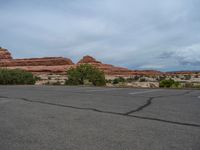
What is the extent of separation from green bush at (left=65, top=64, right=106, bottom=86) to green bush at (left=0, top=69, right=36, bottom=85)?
4966 mm

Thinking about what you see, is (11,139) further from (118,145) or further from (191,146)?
(191,146)

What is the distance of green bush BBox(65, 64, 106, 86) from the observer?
2748cm

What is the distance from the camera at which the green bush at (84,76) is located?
90.2 ft

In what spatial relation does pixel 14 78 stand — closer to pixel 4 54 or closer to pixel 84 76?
pixel 84 76

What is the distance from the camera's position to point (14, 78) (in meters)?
27.6

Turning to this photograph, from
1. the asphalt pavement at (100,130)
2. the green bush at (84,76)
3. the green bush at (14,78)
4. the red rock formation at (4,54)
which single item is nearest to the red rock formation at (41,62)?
the red rock formation at (4,54)

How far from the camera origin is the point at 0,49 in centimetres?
11869

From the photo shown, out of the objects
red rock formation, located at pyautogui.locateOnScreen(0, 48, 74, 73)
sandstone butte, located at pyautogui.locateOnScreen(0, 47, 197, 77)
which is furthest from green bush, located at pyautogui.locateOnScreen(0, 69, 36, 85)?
red rock formation, located at pyautogui.locateOnScreen(0, 48, 74, 73)

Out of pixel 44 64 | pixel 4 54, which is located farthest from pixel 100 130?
pixel 4 54

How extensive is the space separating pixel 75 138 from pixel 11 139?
3.63 feet

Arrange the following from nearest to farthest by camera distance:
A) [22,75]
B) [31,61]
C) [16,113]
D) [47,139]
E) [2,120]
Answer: [47,139] → [2,120] → [16,113] → [22,75] → [31,61]

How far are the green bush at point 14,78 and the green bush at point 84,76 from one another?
16.3 ft

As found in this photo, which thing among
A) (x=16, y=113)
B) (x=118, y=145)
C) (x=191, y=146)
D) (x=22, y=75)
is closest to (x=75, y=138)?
(x=118, y=145)

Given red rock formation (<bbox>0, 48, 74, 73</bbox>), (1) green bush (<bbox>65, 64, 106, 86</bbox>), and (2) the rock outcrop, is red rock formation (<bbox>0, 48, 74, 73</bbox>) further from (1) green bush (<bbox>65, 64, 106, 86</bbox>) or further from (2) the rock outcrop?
(1) green bush (<bbox>65, 64, 106, 86</bbox>)
